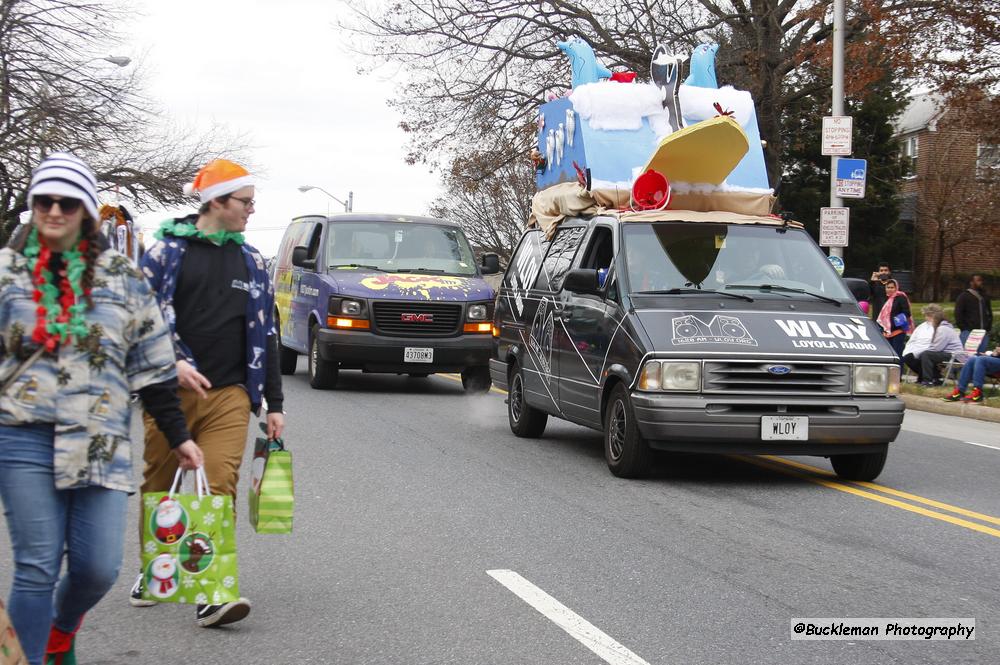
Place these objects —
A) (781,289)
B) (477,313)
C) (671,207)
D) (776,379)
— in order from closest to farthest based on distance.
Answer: (776,379)
(781,289)
(671,207)
(477,313)

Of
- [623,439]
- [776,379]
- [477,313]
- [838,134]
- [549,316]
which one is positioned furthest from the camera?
[838,134]

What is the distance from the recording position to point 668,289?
946 cm

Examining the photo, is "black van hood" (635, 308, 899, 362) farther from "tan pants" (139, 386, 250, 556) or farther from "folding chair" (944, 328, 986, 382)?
"folding chair" (944, 328, 986, 382)

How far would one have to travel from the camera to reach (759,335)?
29.1 feet

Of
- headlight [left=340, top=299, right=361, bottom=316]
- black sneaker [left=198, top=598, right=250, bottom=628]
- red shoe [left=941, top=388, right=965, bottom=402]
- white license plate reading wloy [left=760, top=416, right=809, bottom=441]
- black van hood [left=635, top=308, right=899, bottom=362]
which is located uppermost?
black van hood [left=635, top=308, right=899, bottom=362]

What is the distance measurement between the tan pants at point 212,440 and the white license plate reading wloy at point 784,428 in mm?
4395

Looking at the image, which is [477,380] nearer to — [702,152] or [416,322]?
[416,322]

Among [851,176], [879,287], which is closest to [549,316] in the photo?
[851,176]

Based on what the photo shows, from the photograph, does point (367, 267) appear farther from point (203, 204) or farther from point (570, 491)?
point (203, 204)

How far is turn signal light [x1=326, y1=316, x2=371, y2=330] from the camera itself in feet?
51.3

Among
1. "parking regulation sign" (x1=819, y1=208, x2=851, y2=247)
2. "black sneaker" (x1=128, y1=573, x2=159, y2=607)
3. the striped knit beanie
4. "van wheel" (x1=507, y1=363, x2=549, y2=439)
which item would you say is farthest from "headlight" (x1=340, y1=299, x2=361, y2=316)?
the striped knit beanie

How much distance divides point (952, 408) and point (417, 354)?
6.81 m

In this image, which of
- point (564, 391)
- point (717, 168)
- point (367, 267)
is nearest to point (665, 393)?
point (564, 391)

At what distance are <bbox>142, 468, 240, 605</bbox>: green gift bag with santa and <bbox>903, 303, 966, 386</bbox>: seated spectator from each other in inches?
611
